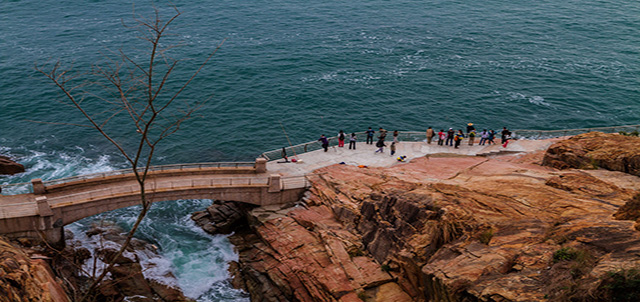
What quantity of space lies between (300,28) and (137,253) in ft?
186

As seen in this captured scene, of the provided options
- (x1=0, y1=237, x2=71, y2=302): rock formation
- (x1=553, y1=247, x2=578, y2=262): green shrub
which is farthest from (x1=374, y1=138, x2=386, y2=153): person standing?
(x1=0, y1=237, x2=71, y2=302): rock formation

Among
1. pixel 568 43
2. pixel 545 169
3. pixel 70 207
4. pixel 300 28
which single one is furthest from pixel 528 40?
pixel 70 207

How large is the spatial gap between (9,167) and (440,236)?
37171mm

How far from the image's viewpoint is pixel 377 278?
2455cm

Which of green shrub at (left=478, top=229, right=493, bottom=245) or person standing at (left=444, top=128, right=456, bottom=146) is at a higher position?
green shrub at (left=478, top=229, right=493, bottom=245)

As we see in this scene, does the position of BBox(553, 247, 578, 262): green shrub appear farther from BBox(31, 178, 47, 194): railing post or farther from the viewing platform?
BBox(31, 178, 47, 194): railing post

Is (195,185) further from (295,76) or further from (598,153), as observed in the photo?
(295,76)

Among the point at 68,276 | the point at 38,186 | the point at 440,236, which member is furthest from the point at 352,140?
the point at 38,186

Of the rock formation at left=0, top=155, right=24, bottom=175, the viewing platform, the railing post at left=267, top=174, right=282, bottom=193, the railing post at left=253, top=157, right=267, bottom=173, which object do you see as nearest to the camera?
the viewing platform

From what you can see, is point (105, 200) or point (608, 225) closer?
point (608, 225)

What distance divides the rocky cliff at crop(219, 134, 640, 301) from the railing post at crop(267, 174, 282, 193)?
1.35 m

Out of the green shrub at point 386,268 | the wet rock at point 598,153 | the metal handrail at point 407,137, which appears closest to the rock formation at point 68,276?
the metal handrail at point 407,137

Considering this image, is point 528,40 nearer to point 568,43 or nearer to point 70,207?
point 568,43

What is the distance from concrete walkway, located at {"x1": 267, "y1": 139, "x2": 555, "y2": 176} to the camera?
36062 millimetres
